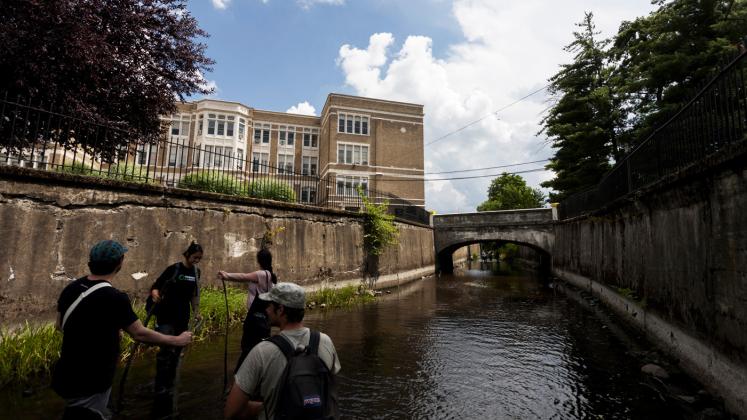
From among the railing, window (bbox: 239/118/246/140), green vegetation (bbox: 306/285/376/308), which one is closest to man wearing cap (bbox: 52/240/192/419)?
the railing

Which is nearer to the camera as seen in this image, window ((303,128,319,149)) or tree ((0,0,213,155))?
tree ((0,0,213,155))

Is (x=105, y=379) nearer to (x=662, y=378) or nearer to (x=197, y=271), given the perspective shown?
(x=197, y=271)

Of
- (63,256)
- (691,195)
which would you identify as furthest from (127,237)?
(691,195)

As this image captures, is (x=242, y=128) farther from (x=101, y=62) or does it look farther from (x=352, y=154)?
(x=101, y=62)

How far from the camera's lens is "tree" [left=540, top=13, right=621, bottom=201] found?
2172 cm

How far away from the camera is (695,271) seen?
217 inches

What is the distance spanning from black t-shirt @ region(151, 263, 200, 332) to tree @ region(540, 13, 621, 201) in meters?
23.1

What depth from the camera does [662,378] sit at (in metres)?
5.61

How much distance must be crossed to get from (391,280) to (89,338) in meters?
17.1

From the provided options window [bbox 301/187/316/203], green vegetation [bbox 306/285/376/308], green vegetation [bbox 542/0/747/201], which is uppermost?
green vegetation [bbox 542/0/747/201]

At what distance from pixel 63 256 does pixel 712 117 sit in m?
11.2

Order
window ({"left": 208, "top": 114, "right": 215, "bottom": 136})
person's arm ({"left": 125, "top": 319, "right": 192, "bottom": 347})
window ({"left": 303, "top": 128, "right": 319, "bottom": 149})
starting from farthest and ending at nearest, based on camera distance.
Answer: window ({"left": 303, "top": 128, "right": 319, "bottom": 149}) → window ({"left": 208, "top": 114, "right": 215, "bottom": 136}) → person's arm ({"left": 125, "top": 319, "right": 192, "bottom": 347})

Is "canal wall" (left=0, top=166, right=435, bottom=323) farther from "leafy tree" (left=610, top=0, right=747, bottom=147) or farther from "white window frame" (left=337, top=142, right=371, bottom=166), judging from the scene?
"white window frame" (left=337, top=142, right=371, bottom=166)

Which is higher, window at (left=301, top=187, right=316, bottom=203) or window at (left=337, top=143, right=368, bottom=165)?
window at (left=337, top=143, right=368, bottom=165)
